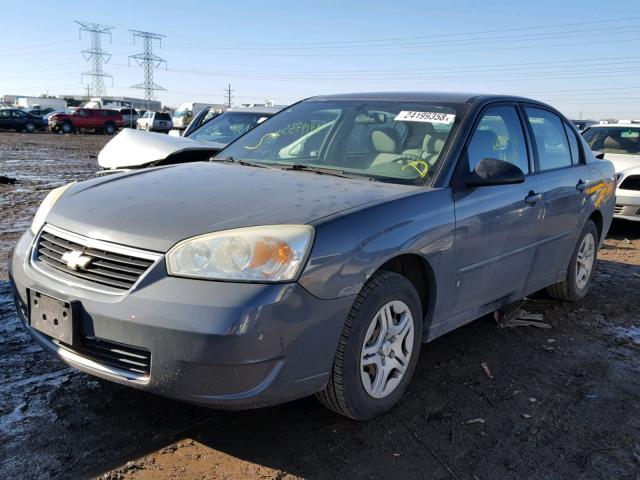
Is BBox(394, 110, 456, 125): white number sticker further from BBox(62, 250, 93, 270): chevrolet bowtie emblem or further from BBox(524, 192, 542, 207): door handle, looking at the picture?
BBox(62, 250, 93, 270): chevrolet bowtie emblem

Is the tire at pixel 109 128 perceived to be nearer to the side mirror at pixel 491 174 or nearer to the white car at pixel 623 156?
the white car at pixel 623 156

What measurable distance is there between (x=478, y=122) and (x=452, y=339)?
4.88ft

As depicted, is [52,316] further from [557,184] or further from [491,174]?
[557,184]

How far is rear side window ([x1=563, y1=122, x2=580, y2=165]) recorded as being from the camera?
474cm

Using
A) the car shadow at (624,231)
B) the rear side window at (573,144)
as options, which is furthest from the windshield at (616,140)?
the rear side window at (573,144)

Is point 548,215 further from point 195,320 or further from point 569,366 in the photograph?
point 195,320

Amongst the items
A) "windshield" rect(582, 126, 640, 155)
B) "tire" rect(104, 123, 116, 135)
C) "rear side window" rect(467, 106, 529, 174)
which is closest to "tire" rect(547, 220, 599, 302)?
"rear side window" rect(467, 106, 529, 174)

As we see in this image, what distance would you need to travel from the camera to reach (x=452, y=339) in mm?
4129

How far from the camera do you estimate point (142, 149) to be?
19.4ft

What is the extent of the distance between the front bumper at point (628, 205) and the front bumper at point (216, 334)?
6.99 meters

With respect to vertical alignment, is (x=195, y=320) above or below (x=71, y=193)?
below

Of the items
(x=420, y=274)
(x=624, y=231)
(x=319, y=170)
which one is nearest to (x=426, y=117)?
(x=319, y=170)

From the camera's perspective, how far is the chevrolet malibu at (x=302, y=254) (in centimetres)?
234

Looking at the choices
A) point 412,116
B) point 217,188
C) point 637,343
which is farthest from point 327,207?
point 637,343
